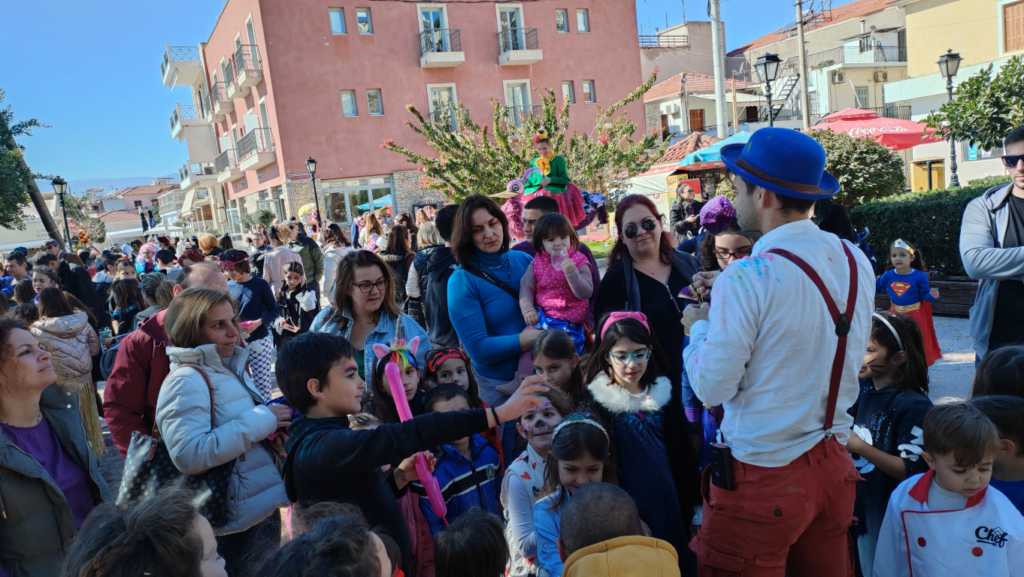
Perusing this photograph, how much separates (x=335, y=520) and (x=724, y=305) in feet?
4.11

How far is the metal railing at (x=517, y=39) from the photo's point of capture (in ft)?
86.7

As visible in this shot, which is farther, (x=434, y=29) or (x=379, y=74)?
(x=434, y=29)

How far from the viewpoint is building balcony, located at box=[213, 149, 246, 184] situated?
3066 centimetres

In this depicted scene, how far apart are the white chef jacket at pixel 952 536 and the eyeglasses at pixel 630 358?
1081 millimetres

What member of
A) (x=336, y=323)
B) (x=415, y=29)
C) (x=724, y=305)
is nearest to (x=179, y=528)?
(x=724, y=305)

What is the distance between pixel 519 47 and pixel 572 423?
26.4 metres

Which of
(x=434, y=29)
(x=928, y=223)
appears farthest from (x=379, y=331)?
(x=434, y=29)

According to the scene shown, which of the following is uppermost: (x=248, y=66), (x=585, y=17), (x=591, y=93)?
(x=585, y=17)

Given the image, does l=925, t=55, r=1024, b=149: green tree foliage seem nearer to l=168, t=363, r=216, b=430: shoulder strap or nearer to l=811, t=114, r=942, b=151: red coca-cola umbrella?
l=811, t=114, r=942, b=151: red coca-cola umbrella

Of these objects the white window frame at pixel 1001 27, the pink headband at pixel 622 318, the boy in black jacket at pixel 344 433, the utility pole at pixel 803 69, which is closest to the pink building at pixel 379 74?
the utility pole at pixel 803 69

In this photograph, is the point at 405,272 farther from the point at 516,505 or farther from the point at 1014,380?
the point at 1014,380

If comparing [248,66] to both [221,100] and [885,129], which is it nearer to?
[221,100]

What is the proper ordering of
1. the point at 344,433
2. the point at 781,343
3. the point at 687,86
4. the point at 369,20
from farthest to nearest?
the point at 687,86 < the point at 369,20 < the point at 344,433 < the point at 781,343

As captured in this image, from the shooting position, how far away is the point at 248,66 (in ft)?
80.9
